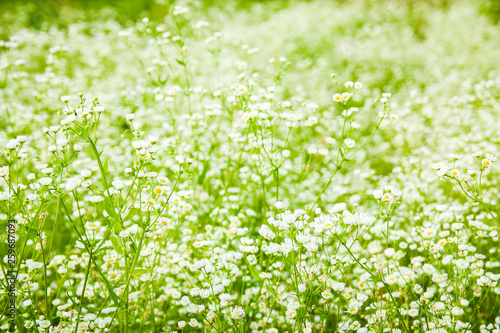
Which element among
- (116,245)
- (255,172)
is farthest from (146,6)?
(116,245)

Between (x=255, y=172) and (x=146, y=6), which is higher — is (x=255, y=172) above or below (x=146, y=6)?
below

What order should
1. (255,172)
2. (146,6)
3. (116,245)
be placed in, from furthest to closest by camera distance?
1. (146,6)
2. (255,172)
3. (116,245)

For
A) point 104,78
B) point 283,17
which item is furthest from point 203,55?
point 283,17

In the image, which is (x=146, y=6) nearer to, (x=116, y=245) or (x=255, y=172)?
(x=255, y=172)

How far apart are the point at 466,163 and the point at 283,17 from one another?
24.9ft

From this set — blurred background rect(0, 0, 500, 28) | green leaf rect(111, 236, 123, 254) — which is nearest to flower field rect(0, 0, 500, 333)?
green leaf rect(111, 236, 123, 254)

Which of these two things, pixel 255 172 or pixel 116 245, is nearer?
pixel 116 245

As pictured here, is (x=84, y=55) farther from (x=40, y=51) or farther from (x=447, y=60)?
(x=447, y=60)

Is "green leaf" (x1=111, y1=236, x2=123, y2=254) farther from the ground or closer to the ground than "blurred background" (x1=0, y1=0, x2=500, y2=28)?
closer to the ground

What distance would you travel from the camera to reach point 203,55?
767 centimetres

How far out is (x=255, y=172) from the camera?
3.31 m

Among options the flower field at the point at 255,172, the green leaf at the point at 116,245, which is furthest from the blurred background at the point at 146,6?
the green leaf at the point at 116,245

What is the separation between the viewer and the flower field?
87.0 inches

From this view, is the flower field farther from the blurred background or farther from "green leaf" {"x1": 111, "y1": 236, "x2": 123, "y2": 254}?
the blurred background
